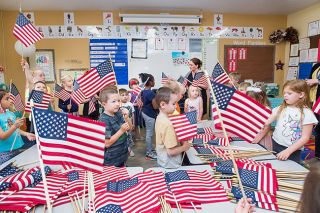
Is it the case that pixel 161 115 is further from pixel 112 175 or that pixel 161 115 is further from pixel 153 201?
pixel 153 201

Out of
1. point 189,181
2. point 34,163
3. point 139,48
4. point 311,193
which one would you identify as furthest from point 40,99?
point 139,48

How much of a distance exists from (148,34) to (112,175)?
18.4 ft

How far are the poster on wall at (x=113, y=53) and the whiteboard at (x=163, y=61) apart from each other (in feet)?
0.45

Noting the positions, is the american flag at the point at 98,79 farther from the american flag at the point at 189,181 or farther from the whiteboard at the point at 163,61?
the whiteboard at the point at 163,61

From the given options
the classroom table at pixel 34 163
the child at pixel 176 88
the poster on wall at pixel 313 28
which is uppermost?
the poster on wall at pixel 313 28

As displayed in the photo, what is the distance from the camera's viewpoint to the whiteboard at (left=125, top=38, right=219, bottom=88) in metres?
7.05

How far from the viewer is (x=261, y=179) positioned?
1.67 meters

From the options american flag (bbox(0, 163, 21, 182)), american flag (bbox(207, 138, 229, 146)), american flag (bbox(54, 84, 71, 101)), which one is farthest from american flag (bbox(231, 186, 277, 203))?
american flag (bbox(54, 84, 71, 101))

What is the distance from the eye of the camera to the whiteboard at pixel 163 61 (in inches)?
277

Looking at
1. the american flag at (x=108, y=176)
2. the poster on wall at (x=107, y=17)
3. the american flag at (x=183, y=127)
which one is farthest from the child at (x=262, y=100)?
the poster on wall at (x=107, y=17)

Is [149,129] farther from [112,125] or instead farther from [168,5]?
[168,5]

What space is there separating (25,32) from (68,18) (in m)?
3.66

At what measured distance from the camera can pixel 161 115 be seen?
92.3 inches

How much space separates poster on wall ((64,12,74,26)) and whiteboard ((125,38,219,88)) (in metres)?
1.62
